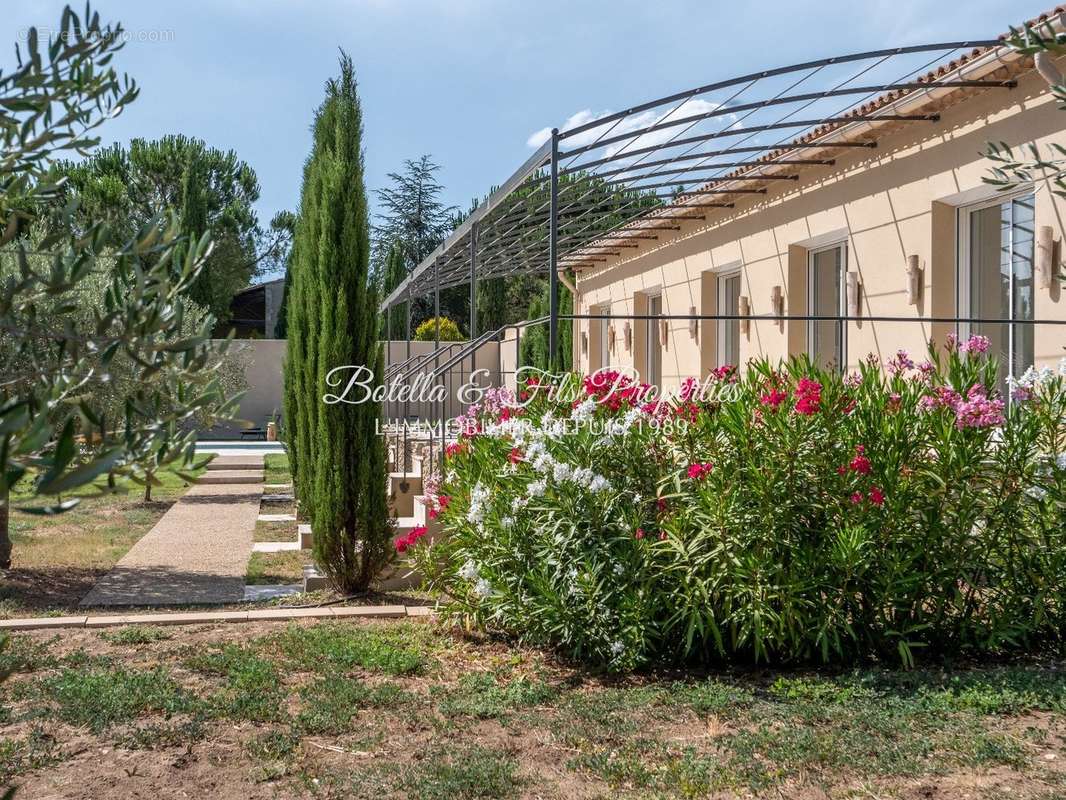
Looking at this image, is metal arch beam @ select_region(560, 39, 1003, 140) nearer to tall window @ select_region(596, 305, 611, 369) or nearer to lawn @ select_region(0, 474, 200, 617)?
lawn @ select_region(0, 474, 200, 617)

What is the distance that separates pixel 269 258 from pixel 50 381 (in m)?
31.7

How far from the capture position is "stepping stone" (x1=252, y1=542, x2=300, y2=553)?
9633 millimetres

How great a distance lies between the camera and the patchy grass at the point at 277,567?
821 centimetres

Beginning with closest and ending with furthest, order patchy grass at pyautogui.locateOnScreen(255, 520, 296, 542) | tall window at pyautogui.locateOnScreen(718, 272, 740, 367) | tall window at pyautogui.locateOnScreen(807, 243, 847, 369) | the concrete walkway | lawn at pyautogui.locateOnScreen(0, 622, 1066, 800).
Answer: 1. lawn at pyautogui.locateOnScreen(0, 622, 1066, 800)
2. the concrete walkway
3. tall window at pyautogui.locateOnScreen(807, 243, 847, 369)
4. patchy grass at pyautogui.locateOnScreen(255, 520, 296, 542)
5. tall window at pyautogui.locateOnScreen(718, 272, 740, 367)

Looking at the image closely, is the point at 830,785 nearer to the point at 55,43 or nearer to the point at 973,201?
the point at 55,43

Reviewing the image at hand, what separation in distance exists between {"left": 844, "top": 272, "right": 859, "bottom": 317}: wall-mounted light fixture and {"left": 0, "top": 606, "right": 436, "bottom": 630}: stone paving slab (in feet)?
17.1

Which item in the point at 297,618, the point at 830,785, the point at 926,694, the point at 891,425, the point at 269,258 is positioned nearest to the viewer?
the point at 830,785

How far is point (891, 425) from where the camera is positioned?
5.03 m

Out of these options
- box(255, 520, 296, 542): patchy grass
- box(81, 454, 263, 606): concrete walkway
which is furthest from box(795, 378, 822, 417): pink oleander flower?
box(255, 520, 296, 542): patchy grass

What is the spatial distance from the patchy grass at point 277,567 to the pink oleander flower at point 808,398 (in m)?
4.81

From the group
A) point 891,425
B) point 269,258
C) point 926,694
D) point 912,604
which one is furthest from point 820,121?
point 269,258

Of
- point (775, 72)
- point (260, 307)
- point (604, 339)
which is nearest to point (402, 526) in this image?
point (775, 72)

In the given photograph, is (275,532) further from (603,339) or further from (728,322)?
(603,339)

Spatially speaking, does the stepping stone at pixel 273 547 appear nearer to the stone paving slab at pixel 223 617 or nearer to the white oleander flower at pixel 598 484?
the stone paving slab at pixel 223 617
